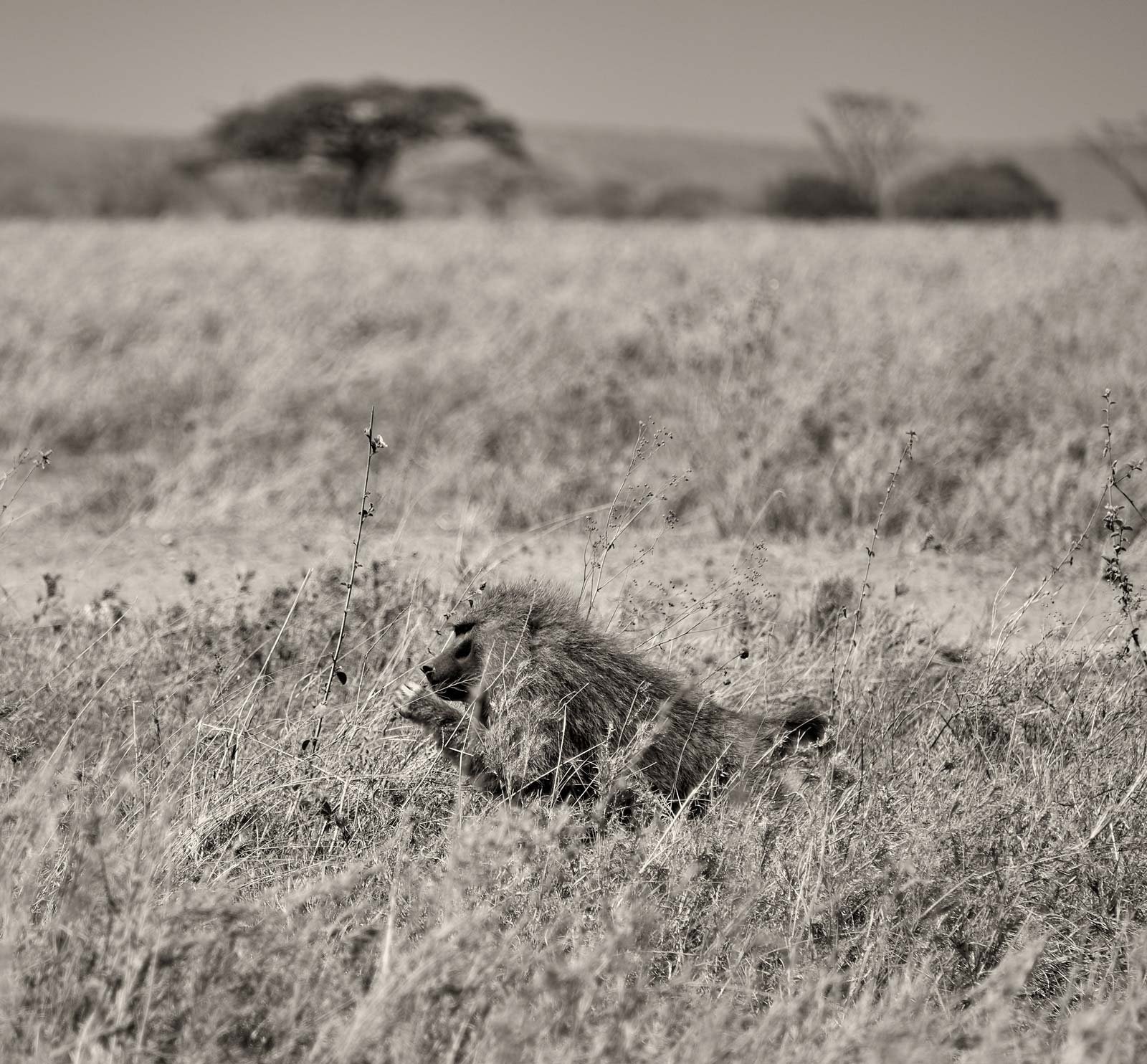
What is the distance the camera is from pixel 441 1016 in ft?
7.34

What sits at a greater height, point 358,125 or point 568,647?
point 358,125

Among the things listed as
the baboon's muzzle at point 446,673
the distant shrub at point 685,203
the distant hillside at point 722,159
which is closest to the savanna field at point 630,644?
the baboon's muzzle at point 446,673

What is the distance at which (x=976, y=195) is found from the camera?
3200 centimetres

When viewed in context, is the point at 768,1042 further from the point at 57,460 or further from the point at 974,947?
the point at 57,460

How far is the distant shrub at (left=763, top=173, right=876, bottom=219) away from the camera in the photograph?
3167cm

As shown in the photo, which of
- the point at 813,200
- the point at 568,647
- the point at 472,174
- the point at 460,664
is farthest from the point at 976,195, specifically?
the point at 460,664

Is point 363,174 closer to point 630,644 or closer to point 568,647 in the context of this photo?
point 630,644

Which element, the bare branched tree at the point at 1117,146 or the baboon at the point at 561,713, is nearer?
the baboon at the point at 561,713

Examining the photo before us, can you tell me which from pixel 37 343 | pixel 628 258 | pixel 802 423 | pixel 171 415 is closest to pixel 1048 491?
pixel 802 423

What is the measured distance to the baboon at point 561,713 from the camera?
3.10m

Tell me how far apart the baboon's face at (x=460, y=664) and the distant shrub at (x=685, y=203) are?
112ft

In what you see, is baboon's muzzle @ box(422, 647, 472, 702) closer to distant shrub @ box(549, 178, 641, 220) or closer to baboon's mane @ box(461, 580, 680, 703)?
baboon's mane @ box(461, 580, 680, 703)

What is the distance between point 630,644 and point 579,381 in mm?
4565

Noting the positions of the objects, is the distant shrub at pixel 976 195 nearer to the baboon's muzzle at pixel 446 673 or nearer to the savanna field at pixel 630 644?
the savanna field at pixel 630 644
